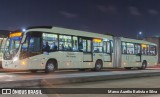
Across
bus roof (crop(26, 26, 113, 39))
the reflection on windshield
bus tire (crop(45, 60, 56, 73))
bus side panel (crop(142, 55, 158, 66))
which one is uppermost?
bus roof (crop(26, 26, 113, 39))

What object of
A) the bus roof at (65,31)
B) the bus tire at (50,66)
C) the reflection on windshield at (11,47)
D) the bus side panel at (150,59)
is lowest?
the bus tire at (50,66)

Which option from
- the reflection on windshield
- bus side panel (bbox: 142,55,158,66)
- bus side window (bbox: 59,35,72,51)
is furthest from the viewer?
bus side panel (bbox: 142,55,158,66)

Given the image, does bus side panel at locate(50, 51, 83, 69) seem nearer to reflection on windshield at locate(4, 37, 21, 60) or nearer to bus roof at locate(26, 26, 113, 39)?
bus roof at locate(26, 26, 113, 39)

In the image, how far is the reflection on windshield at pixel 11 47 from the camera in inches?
931

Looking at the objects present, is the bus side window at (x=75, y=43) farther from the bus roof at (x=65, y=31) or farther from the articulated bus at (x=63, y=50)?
the bus roof at (x=65, y=31)

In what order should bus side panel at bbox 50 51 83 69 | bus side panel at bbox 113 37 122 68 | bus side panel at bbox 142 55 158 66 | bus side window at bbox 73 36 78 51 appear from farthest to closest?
bus side panel at bbox 142 55 158 66, bus side panel at bbox 113 37 122 68, bus side window at bbox 73 36 78 51, bus side panel at bbox 50 51 83 69

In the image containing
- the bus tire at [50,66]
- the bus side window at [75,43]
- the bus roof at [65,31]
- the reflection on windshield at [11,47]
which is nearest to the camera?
the reflection on windshield at [11,47]

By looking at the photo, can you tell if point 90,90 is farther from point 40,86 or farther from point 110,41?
point 110,41

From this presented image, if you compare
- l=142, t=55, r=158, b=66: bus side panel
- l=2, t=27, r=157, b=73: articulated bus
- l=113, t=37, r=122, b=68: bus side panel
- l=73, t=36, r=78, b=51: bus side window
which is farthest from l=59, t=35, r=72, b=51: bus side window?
l=142, t=55, r=158, b=66: bus side panel

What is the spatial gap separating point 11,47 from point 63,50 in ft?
12.4

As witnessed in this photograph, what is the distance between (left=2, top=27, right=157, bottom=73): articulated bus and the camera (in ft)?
77.3

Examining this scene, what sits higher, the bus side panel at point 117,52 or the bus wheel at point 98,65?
the bus side panel at point 117,52

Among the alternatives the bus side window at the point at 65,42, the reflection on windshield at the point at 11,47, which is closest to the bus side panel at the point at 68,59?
the bus side window at the point at 65,42

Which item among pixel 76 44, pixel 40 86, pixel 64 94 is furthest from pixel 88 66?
pixel 64 94
